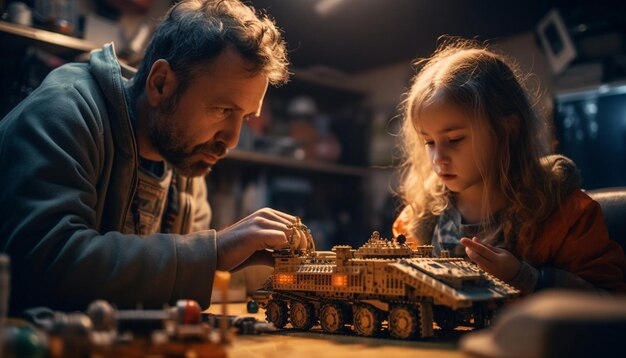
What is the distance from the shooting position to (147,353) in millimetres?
697

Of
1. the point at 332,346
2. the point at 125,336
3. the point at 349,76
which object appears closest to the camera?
the point at 125,336

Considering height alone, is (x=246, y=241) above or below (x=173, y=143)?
below

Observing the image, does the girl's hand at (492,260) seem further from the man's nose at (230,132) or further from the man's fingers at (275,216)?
the man's nose at (230,132)

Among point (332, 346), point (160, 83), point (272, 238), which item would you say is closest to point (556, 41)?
point (160, 83)

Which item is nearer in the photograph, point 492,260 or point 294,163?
point 492,260

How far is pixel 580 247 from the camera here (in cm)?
123

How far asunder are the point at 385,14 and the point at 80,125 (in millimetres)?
2128

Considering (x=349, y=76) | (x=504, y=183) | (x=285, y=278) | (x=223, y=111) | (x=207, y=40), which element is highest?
(x=349, y=76)

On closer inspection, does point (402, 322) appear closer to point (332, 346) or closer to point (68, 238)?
point (332, 346)

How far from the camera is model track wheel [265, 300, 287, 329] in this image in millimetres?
1196

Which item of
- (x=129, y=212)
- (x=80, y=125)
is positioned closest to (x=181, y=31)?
(x=80, y=125)

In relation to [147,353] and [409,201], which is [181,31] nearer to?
[409,201]

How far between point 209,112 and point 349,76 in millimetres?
2765

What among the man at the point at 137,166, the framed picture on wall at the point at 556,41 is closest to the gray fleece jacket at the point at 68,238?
the man at the point at 137,166
